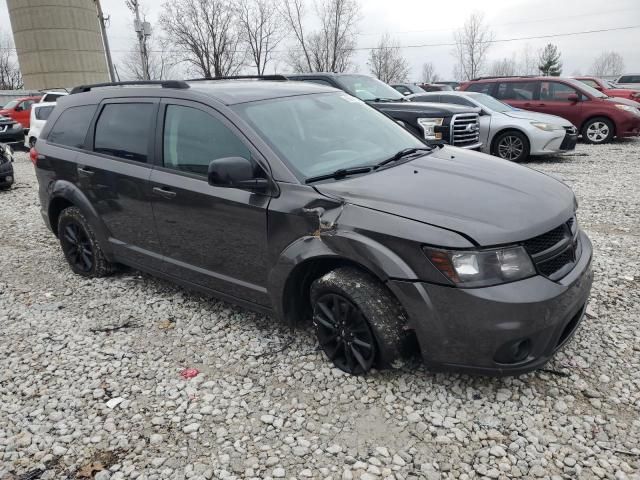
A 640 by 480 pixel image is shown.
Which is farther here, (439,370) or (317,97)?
(317,97)

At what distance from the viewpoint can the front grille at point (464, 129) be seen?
28.3ft

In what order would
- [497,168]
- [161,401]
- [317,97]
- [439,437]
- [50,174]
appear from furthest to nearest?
[50,174], [317,97], [497,168], [161,401], [439,437]

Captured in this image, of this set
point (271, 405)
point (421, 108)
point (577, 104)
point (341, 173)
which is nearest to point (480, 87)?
point (577, 104)

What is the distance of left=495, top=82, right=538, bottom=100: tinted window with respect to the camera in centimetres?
1352

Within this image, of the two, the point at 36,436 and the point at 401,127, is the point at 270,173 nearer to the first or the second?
the point at 401,127

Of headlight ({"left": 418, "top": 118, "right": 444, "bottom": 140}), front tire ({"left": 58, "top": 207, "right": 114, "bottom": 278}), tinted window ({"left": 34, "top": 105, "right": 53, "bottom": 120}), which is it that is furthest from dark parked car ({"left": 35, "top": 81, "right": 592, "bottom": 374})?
tinted window ({"left": 34, "top": 105, "right": 53, "bottom": 120})

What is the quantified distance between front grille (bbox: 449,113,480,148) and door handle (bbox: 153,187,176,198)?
5.98 m

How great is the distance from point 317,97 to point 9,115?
19.0m

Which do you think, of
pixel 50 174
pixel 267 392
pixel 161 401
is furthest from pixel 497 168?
pixel 50 174

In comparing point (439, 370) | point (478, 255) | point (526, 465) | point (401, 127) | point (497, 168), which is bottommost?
point (526, 465)

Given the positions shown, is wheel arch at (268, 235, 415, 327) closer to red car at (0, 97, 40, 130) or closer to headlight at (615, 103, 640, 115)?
headlight at (615, 103, 640, 115)

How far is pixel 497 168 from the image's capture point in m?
3.44

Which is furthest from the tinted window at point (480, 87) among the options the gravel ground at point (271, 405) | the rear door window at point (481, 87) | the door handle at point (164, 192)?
the door handle at point (164, 192)

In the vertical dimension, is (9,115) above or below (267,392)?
above
